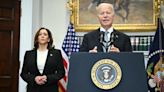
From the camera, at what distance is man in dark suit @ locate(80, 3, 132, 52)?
7.81ft

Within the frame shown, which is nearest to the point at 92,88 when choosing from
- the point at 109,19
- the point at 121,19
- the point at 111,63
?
the point at 111,63

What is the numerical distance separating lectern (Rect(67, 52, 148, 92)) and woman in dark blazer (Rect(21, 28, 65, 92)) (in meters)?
1.71

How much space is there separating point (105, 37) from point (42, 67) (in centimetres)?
163

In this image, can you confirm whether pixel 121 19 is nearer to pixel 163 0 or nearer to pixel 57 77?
pixel 163 0

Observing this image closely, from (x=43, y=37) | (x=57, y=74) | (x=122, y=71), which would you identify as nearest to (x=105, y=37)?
(x=122, y=71)

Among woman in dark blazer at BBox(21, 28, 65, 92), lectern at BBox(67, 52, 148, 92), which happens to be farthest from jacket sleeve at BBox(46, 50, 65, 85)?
lectern at BBox(67, 52, 148, 92)

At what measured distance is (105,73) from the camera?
205 centimetres

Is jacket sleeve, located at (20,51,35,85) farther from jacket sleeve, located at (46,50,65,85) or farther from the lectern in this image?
the lectern

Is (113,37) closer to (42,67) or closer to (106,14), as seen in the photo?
(106,14)

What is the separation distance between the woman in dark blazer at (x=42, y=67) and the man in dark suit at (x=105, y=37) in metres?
1.34

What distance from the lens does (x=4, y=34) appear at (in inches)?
212

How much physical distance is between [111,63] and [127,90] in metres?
0.21

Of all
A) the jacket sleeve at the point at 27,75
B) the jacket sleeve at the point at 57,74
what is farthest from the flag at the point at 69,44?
the jacket sleeve at the point at 27,75

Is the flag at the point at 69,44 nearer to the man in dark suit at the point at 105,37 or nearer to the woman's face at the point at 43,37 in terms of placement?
the woman's face at the point at 43,37
